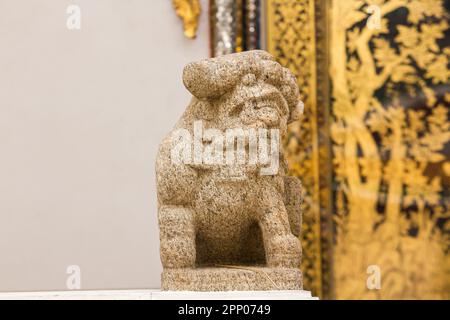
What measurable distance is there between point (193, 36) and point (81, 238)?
1.40 m

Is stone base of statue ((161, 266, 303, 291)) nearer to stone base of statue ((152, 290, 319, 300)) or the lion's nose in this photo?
stone base of statue ((152, 290, 319, 300))

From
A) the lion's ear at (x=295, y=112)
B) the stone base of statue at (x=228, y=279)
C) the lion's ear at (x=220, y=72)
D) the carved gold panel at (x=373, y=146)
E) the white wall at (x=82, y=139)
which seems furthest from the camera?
the white wall at (x=82, y=139)

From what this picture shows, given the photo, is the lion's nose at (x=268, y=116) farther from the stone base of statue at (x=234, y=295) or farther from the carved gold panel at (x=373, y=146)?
the carved gold panel at (x=373, y=146)

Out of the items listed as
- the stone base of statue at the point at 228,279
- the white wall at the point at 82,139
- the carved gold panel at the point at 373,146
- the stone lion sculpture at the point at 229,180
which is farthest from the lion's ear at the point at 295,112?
the white wall at the point at 82,139

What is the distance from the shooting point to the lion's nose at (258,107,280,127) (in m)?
4.06

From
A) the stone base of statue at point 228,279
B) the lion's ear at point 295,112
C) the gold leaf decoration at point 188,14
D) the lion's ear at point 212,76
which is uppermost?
the gold leaf decoration at point 188,14

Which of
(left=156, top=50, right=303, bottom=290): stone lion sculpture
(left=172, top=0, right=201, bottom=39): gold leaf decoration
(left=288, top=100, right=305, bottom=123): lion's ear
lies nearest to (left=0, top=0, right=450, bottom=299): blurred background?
(left=172, top=0, right=201, bottom=39): gold leaf decoration

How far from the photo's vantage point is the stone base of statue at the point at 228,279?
13.0ft

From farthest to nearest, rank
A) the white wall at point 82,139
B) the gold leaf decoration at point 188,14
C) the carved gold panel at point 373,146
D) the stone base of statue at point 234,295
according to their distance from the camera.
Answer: the gold leaf decoration at point 188,14 → the white wall at point 82,139 → the carved gold panel at point 373,146 → the stone base of statue at point 234,295

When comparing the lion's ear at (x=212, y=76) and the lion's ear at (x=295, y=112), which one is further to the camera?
the lion's ear at (x=295, y=112)

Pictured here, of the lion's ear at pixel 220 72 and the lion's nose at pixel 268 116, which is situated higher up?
the lion's ear at pixel 220 72

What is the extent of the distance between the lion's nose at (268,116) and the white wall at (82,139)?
1.86 m

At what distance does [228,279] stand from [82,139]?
211cm

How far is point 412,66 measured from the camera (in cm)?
571
